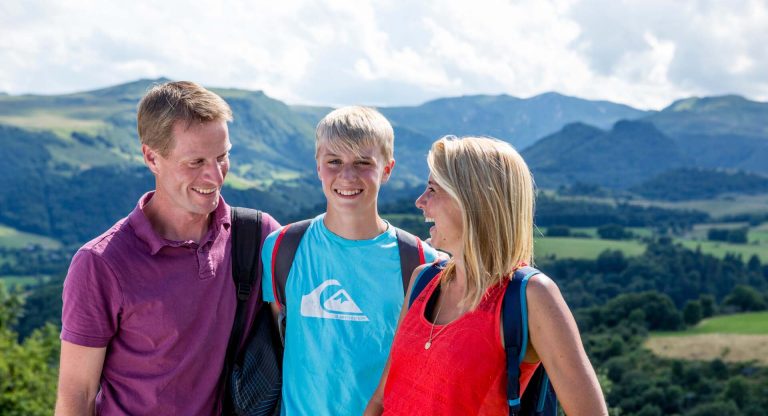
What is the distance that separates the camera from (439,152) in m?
3.72

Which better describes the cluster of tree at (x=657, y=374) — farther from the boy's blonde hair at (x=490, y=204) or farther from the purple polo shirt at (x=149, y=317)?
the boy's blonde hair at (x=490, y=204)

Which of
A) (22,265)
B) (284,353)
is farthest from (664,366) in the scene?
(22,265)

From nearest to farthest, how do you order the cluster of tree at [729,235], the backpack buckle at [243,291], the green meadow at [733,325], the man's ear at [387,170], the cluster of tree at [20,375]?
the backpack buckle at [243,291]
the man's ear at [387,170]
the cluster of tree at [20,375]
the green meadow at [733,325]
the cluster of tree at [729,235]

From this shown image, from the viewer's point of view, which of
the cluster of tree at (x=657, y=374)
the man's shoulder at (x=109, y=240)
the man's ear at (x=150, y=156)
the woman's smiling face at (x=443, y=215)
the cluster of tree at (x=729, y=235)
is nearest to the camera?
the woman's smiling face at (x=443, y=215)

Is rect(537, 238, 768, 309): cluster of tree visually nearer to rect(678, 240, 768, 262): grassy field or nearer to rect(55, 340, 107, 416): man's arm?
rect(678, 240, 768, 262): grassy field

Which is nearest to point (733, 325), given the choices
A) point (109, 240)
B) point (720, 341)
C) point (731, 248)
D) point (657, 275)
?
point (720, 341)

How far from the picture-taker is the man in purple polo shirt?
13.4 ft

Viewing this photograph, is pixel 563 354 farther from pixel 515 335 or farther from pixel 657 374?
pixel 657 374

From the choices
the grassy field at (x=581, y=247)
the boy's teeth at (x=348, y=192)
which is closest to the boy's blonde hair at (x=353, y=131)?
the boy's teeth at (x=348, y=192)

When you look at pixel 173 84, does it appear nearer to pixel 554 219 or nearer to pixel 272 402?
pixel 272 402

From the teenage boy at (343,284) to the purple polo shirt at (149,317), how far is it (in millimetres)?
412

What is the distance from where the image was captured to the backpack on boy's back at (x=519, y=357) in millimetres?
3408

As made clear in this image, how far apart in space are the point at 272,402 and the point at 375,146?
159cm

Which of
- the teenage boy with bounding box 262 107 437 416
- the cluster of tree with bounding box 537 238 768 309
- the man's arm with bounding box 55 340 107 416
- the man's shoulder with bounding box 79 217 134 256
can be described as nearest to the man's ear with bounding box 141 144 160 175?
the man's shoulder with bounding box 79 217 134 256
